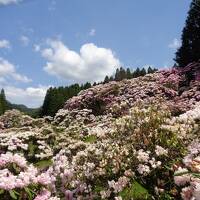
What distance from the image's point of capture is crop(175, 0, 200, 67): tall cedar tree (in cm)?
2905

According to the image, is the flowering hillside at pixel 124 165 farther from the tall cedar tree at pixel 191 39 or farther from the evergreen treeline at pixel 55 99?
the evergreen treeline at pixel 55 99

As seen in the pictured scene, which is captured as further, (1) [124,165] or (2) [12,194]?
(1) [124,165]

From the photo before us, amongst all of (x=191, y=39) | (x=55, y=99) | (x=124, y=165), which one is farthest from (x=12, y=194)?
(x=55, y=99)

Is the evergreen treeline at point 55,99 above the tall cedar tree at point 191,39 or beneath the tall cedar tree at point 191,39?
above

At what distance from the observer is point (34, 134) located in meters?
22.3

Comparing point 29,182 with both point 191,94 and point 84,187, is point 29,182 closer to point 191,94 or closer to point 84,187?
point 84,187

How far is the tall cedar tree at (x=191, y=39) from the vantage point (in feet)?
95.3

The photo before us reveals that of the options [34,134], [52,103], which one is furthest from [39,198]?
[52,103]

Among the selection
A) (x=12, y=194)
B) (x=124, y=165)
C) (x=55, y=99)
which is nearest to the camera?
(x=12, y=194)

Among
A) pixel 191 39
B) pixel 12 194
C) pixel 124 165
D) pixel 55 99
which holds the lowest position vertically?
pixel 12 194

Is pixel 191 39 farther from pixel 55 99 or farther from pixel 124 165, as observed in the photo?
pixel 55 99

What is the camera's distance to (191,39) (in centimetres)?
2938

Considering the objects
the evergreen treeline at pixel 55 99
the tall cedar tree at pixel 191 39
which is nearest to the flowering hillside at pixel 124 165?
the tall cedar tree at pixel 191 39

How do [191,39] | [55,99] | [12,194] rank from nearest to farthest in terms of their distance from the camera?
[12,194] → [191,39] → [55,99]
